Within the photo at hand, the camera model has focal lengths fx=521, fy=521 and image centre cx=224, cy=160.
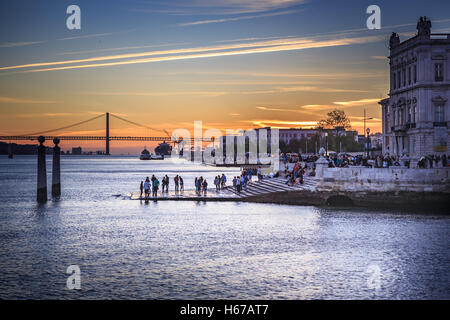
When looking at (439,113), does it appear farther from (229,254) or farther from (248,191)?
(229,254)

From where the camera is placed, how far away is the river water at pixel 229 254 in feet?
52.4

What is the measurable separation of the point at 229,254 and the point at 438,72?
129 feet

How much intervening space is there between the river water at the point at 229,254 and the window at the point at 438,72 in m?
22.2

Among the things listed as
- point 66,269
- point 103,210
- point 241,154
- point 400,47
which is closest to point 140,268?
point 66,269

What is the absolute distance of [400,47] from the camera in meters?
56.6

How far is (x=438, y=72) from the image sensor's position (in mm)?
51656

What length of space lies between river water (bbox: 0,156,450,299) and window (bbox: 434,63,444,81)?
73.0 ft

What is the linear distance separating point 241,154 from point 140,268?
165 meters
